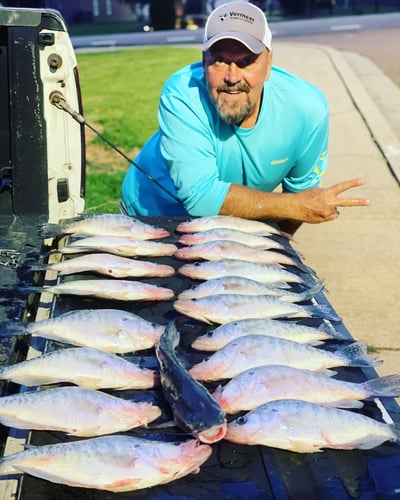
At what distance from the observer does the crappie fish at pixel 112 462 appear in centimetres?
208

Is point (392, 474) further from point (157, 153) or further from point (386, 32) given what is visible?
point (386, 32)

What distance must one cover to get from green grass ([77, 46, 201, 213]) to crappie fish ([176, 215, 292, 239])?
11.7 feet

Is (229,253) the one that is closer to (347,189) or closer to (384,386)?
(347,189)

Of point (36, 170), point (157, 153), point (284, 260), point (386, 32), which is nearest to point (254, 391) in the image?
point (284, 260)

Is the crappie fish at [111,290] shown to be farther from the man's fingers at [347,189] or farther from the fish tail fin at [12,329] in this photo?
the man's fingers at [347,189]

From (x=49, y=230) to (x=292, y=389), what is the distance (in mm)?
1817

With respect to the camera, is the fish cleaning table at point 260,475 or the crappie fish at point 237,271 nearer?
the fish cleaning table at point 260,475

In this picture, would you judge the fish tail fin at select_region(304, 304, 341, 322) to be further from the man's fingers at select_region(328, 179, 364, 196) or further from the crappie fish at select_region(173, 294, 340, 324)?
the man's fingers at select_region(328, 179, 364, 196)

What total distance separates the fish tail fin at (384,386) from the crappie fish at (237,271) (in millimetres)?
1002

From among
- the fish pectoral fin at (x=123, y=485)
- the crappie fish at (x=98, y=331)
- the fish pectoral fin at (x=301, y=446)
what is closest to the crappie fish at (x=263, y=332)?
the crappie fish at (x=98, y=331)

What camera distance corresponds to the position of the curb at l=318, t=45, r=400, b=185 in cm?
956

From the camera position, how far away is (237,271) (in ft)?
11.5

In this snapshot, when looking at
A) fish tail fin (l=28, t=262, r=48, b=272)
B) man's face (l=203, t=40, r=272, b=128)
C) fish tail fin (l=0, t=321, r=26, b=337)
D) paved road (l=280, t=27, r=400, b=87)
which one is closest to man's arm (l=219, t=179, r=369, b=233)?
man's face (l=203, t=40, r=272, b=128)

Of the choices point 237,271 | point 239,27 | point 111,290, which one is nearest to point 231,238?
point 237,271
